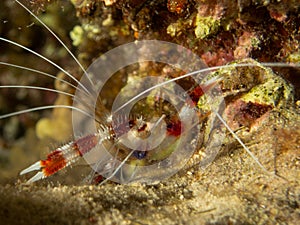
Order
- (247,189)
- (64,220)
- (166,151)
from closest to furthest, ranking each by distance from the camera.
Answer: (64,220)
(247,189)
(166,151)

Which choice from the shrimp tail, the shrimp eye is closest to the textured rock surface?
the shrimp tail

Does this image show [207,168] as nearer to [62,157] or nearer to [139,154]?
[139,154]

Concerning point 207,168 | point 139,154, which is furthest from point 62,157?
point 207,168

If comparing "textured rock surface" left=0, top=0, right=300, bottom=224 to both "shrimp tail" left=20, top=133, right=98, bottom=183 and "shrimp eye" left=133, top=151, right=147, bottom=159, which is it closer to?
"shrimp tail" left=20, top=133, right=98, bottom=183

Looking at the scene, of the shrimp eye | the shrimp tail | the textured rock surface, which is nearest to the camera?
the textured rock surface

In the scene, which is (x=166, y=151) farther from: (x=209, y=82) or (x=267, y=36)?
(x=267, y=36)

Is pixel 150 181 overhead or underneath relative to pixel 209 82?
underneath

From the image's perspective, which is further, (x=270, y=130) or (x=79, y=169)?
(x=79, y=169)

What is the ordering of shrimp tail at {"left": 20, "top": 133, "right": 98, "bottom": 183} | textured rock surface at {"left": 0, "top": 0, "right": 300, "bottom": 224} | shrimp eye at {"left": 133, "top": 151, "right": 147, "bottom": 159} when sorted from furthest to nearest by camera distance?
1. shrimp eye at {"left": 133, "top": 151, "right": 147, "bottom": 159}
2. shrimp tail at {"left": 20, "top": 133, "right": 98, "bottom": 183}
3. textured rock surface at {"left": 0, "top": 0, "right": 300, "bottom": 224}

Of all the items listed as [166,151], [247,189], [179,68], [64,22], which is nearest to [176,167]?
[166,151]

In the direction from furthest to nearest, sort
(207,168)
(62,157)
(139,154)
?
(139,154)
(207,168)
(62,157)

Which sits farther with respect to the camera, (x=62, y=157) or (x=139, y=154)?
(x=139, y=154)
